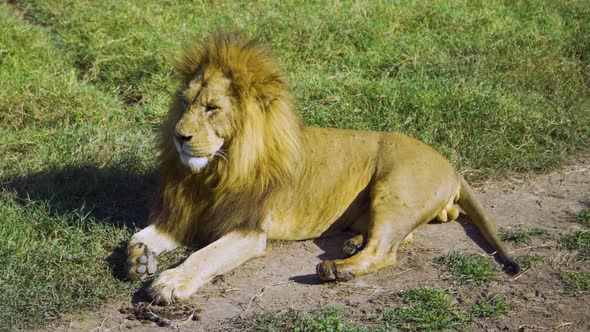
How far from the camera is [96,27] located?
5.83 meters

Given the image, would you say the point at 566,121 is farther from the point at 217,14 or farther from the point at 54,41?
the point at 54,41

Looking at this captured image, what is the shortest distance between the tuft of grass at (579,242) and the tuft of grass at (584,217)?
0.15 m

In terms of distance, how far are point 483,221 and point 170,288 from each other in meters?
1.41

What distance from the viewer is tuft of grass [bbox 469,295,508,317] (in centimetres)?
313

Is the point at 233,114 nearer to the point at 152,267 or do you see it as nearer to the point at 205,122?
the point at 205,122

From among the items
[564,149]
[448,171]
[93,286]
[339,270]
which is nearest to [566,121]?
[564,149]

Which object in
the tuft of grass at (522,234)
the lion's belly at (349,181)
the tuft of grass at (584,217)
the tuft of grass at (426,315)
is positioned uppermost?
the lion's belly at (349,181)

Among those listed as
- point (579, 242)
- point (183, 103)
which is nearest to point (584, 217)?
point (579, 242)

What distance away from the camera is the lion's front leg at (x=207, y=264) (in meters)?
3.22

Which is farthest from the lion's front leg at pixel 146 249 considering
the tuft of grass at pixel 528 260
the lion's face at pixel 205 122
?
the tuft of grass at pixel 528 260

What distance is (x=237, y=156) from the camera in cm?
344

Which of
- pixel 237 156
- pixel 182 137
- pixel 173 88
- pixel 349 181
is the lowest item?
pixel 349 181

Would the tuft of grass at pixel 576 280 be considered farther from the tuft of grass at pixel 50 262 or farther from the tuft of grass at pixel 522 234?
the tuft of grass at pixel 50 262

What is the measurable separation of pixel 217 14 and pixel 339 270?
325 centimetres
